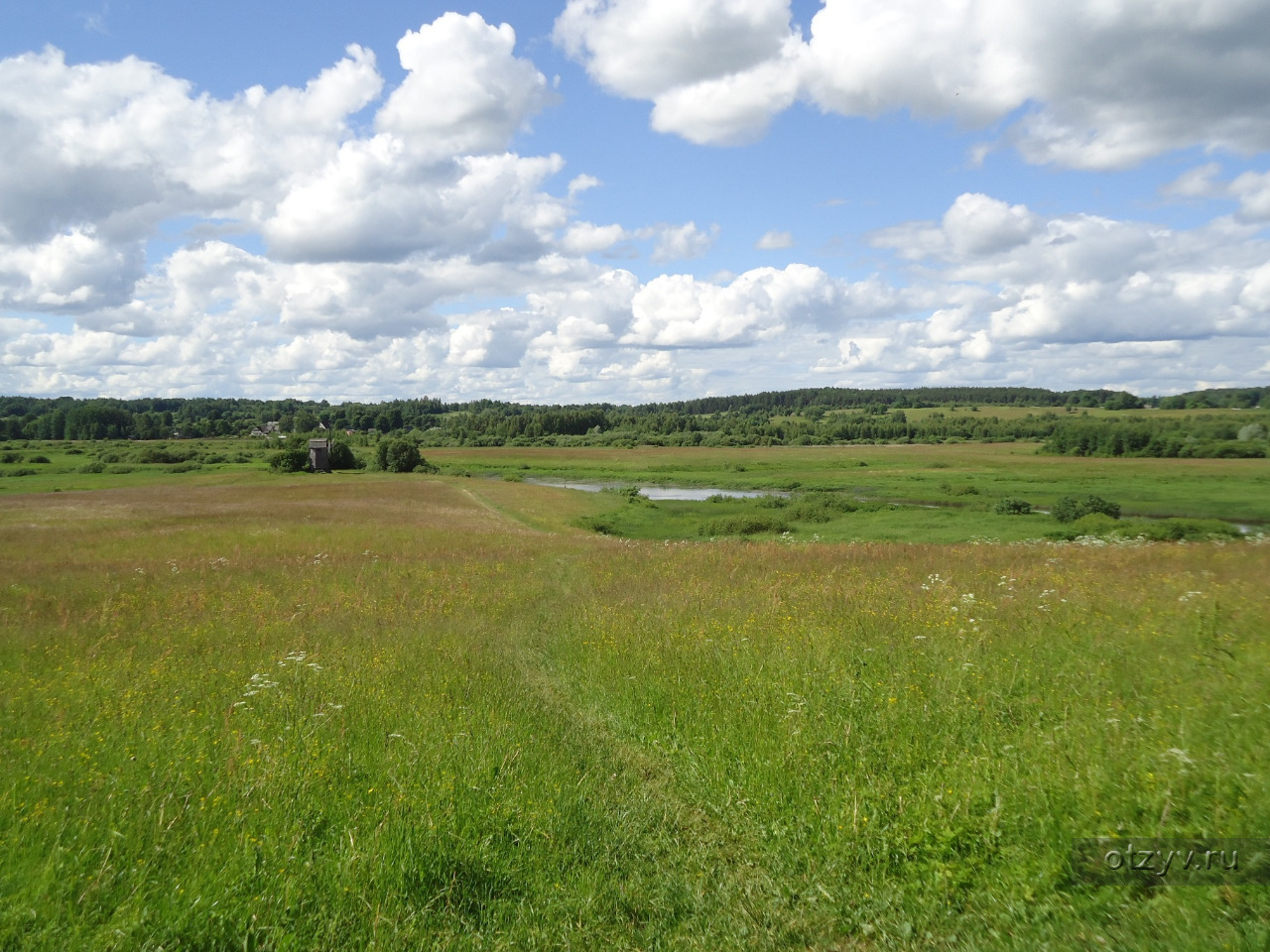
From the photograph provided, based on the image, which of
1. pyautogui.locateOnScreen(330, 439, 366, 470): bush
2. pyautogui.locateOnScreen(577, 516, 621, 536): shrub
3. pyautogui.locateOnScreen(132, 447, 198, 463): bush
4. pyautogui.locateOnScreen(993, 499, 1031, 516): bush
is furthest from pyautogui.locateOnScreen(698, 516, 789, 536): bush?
pyautogui.locateOnScreen(132, 447, 198, 463): bush

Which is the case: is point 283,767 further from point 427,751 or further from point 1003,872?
point 1003,872

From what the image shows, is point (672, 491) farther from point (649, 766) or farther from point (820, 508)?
point (649, 766)

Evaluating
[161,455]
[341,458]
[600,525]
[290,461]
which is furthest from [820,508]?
[161,455]

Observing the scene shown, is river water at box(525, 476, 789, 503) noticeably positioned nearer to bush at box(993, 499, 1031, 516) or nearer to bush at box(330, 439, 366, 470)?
bush at box(993, 499, 1031, 516)

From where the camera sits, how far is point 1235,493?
52.7m

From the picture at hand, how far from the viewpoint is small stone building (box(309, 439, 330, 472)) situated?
280 ft

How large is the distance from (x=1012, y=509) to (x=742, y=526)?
18.7 metres

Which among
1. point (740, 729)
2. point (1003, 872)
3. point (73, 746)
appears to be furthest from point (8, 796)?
point (1003, 872)

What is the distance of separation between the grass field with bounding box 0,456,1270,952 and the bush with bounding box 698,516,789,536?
2882 cm

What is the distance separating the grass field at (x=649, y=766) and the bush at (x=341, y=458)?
80509 mm

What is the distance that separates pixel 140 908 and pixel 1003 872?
547 centimetres

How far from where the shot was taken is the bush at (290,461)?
8250 cm

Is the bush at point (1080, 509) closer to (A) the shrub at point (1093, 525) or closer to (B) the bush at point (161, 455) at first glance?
(A) the shrub at point (1093, 525)

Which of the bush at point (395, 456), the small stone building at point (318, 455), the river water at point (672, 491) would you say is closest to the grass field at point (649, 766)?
the river water at point (672, 491)
